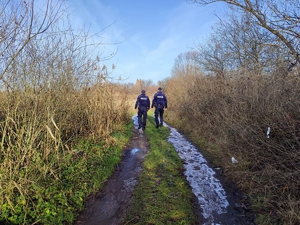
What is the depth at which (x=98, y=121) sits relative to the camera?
7.31 metres

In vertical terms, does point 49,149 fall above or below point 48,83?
below

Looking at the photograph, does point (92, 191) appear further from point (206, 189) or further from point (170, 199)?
point (206, 189)

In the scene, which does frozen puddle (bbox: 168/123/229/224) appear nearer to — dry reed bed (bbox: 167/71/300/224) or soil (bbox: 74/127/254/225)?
soil (bbox: 74/127/254/225)

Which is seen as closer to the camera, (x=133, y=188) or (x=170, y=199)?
(x=170, y=199)

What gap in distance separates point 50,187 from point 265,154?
4.37 meters

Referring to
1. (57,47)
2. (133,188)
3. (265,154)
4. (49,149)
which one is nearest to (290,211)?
(265,154)

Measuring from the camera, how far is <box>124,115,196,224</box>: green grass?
3.43 metres

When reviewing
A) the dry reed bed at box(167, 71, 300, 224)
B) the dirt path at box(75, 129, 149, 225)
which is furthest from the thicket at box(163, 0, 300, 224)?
the dirt path at box(75, 129, 149, 225)

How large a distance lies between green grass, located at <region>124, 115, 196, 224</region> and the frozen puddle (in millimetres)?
214

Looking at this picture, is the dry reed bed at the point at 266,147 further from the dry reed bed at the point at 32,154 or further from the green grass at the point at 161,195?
the dry reed bed at the point at 32,154

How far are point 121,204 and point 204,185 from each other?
1.98 metres

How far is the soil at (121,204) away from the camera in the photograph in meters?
3.43

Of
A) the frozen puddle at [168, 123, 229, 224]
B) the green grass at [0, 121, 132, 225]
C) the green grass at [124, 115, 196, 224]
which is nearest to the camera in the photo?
the green grass at [0, 121, 132, 225]

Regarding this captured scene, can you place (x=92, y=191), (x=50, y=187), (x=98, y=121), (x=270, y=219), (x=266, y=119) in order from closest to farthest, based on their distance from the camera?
(x=270, y=219)
(x=50, y=187)
(x=92, y=191)
(x=266, y=119)
(x=98, y=121)
